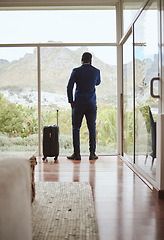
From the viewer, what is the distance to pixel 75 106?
4.72 metres

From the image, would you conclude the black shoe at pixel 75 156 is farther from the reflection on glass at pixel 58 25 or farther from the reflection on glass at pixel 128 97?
the reflection on glass at pixel 58 25

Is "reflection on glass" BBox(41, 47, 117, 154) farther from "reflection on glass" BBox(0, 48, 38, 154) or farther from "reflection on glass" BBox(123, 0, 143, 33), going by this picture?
"reflection on glass" BBox(123, 0, 143, 33)

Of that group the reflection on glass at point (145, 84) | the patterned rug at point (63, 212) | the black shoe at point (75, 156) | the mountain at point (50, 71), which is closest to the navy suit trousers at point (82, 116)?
the black shoe at point (75, 156)

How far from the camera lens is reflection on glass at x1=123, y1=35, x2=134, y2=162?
4.24 m

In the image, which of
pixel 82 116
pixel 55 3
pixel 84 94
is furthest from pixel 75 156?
pixel 55 3

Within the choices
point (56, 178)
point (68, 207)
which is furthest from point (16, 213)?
point (56, 178)

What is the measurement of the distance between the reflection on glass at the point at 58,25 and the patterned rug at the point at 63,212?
10.3 ft

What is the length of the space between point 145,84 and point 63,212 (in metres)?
1.83

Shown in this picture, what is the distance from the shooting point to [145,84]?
11.0 feet

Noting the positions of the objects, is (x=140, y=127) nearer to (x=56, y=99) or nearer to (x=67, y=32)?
(x=56, y=99)

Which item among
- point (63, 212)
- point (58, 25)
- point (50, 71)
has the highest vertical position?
point (58, 25)

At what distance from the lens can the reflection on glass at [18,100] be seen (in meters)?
5.25

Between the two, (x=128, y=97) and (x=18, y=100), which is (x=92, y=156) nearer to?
(x=128, y=97)

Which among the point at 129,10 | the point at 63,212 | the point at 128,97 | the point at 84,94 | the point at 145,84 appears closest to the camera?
the point at 63,212
